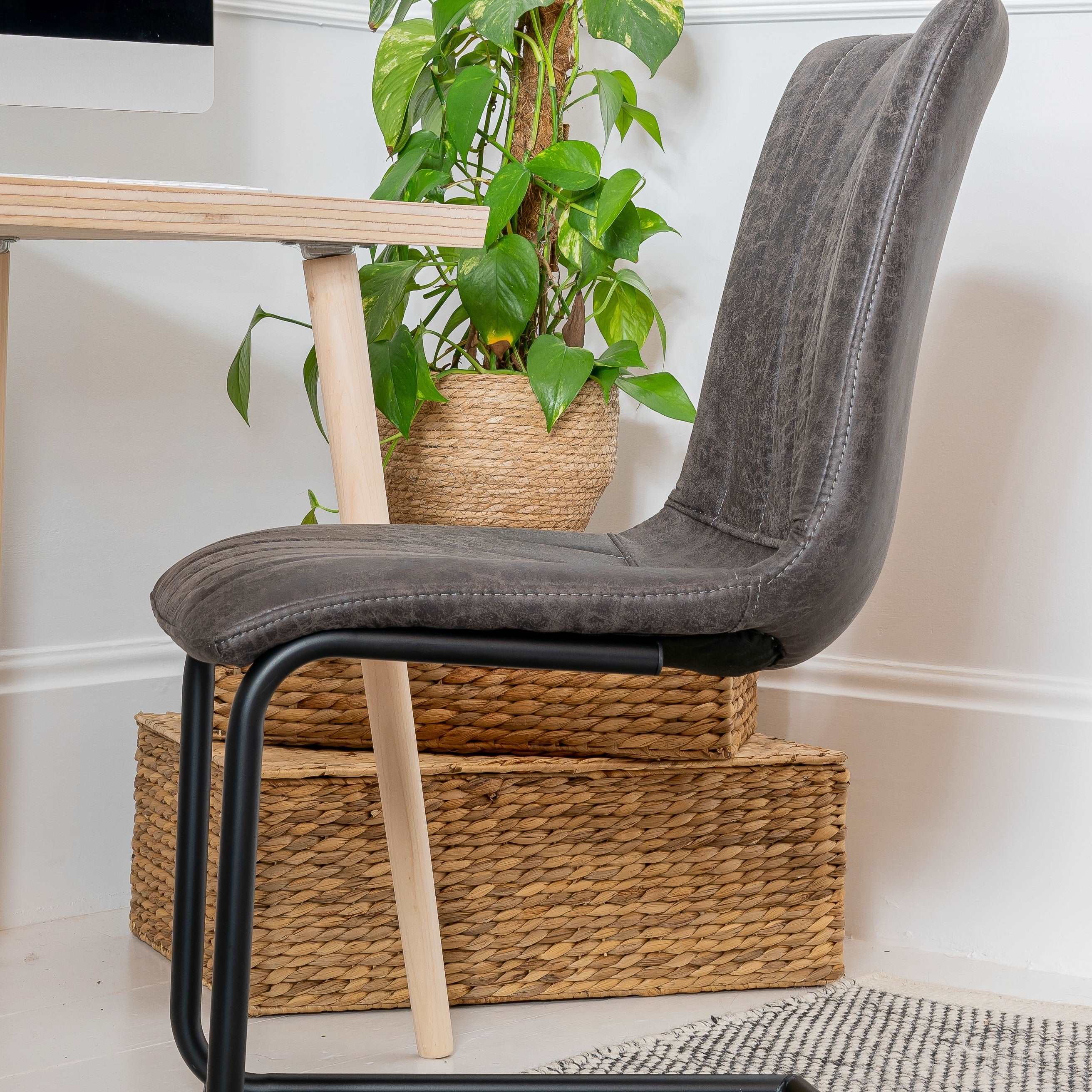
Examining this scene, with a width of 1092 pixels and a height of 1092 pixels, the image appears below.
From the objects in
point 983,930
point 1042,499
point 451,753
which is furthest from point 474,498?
point 983,930

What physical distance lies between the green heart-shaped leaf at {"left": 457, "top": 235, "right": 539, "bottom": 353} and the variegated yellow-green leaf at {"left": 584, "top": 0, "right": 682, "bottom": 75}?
0.23 meters

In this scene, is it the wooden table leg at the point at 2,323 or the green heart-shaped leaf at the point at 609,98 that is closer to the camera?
the wooden table leg at the point at 2,323

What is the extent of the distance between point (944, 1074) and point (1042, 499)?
0.64 m

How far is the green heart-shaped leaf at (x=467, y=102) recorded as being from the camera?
1.27m

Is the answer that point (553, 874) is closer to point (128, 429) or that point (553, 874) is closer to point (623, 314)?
point (623, 314)

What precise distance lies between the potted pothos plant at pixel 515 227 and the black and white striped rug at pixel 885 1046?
55cm

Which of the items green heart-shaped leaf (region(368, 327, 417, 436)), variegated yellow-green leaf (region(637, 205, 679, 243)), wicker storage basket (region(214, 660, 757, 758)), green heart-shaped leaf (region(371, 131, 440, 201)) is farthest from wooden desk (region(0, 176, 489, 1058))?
variegated yellow-green leaf (region(637, 205, 679, 243))

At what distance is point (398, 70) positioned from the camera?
4.53 feet

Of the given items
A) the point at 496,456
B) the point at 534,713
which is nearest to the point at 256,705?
the point at 534,713

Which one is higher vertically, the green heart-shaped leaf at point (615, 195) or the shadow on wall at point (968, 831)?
the green heart-shaped leaf at point (615, 195)

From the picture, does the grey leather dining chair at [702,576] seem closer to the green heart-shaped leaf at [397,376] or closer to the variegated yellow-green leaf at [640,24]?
the green heart-shaped leaf at [397,376]

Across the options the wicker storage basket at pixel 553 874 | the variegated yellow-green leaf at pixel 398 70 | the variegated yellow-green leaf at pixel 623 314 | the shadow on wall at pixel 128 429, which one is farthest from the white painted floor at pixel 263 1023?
the variegated yellow-green leaf at pixel 398 70

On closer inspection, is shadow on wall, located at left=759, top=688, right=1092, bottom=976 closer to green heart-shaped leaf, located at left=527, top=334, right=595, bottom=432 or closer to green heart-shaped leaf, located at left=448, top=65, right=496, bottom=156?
green heart-shaped leaf, located at left=527, top=334, right=595, bottom=432

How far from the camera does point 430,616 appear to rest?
630 mm
